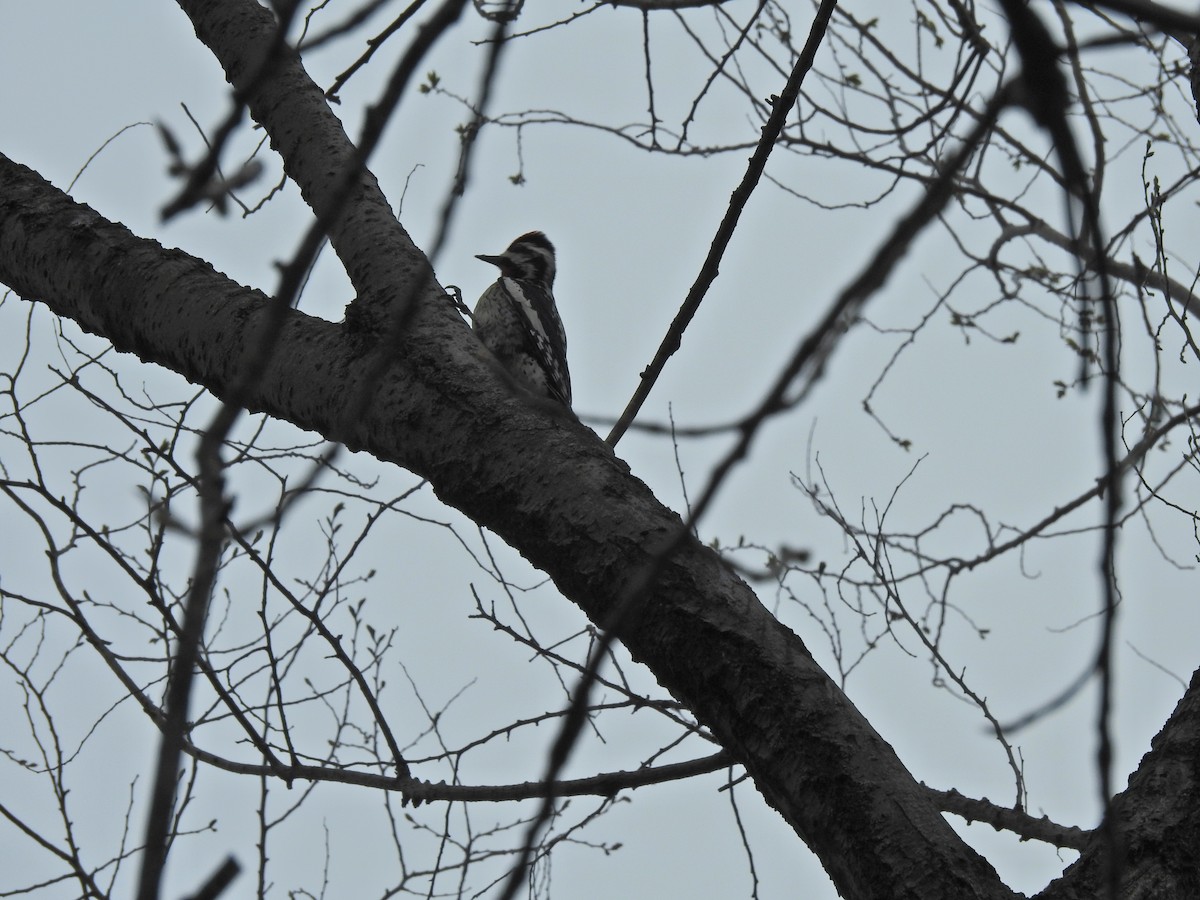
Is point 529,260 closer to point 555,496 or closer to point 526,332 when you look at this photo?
point 526,332

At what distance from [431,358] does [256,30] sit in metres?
1.17

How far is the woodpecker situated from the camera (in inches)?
223

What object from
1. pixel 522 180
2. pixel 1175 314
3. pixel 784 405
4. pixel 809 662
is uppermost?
pixel 522 180

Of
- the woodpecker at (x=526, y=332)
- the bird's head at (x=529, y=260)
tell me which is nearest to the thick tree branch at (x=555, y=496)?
the woodpecker at (x=526, y=332)

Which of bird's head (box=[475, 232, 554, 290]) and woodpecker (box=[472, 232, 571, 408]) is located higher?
bird's head (box=[475, 232, 554, 290])

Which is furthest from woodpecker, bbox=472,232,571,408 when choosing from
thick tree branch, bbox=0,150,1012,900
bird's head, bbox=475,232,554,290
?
Result: thick tree branch, bbox=0,150,1012,900

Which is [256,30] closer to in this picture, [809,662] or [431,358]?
[431,358]

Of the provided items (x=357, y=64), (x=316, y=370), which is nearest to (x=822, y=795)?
(x=316, y=370)

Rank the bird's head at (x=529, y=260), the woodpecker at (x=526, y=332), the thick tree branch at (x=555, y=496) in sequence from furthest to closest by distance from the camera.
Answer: the bird's head at (x=529, y=260)
the woodpecker at (x=526, y=332)
the thick tree branch at (x=555, y=496)

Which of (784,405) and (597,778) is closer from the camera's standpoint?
(784,405)

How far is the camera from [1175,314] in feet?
10.5

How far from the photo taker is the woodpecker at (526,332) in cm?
567

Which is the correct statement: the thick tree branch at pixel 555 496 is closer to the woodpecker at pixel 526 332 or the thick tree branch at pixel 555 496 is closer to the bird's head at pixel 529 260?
the woodpecker at pixel 526 332

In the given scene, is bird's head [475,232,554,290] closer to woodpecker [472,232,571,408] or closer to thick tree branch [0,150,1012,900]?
woodpecker [472,232,571,408]
